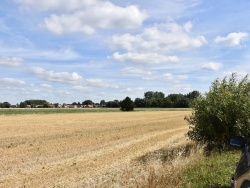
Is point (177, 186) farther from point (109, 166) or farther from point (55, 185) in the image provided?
point (109, 166)

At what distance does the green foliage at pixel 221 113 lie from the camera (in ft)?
45.1

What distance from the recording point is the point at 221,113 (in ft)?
45.7

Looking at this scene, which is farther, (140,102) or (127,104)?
(140,102)

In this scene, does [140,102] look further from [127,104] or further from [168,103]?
[127,104]

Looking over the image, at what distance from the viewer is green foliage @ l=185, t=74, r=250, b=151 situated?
13.8m

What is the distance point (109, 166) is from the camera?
13180mm

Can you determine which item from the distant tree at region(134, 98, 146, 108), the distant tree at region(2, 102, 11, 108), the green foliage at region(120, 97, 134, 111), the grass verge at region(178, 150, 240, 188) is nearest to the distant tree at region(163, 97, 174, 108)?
the distant tree at region(134, 98, 146, 108)

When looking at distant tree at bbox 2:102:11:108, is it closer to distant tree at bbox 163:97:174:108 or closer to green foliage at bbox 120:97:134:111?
Result: distant tree at bbox 163:97:174:108

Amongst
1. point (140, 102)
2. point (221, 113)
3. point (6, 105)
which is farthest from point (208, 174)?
point (140, 102)

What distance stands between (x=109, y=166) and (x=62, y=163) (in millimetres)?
2063

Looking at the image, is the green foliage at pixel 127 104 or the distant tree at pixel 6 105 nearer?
the green foliage at pixel 127 104

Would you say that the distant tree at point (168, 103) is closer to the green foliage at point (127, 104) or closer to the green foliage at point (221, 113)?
the green foliage at point (127, 104)

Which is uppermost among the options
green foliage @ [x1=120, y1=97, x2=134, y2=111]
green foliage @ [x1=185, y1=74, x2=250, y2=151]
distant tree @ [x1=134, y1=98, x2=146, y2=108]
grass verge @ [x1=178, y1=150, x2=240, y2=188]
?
distant tree @ [x1=134, y1=98, x2=146, y2=108]

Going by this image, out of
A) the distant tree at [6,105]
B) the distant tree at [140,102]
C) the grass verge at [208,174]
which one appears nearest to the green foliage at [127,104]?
the distant tree at [140,102]
